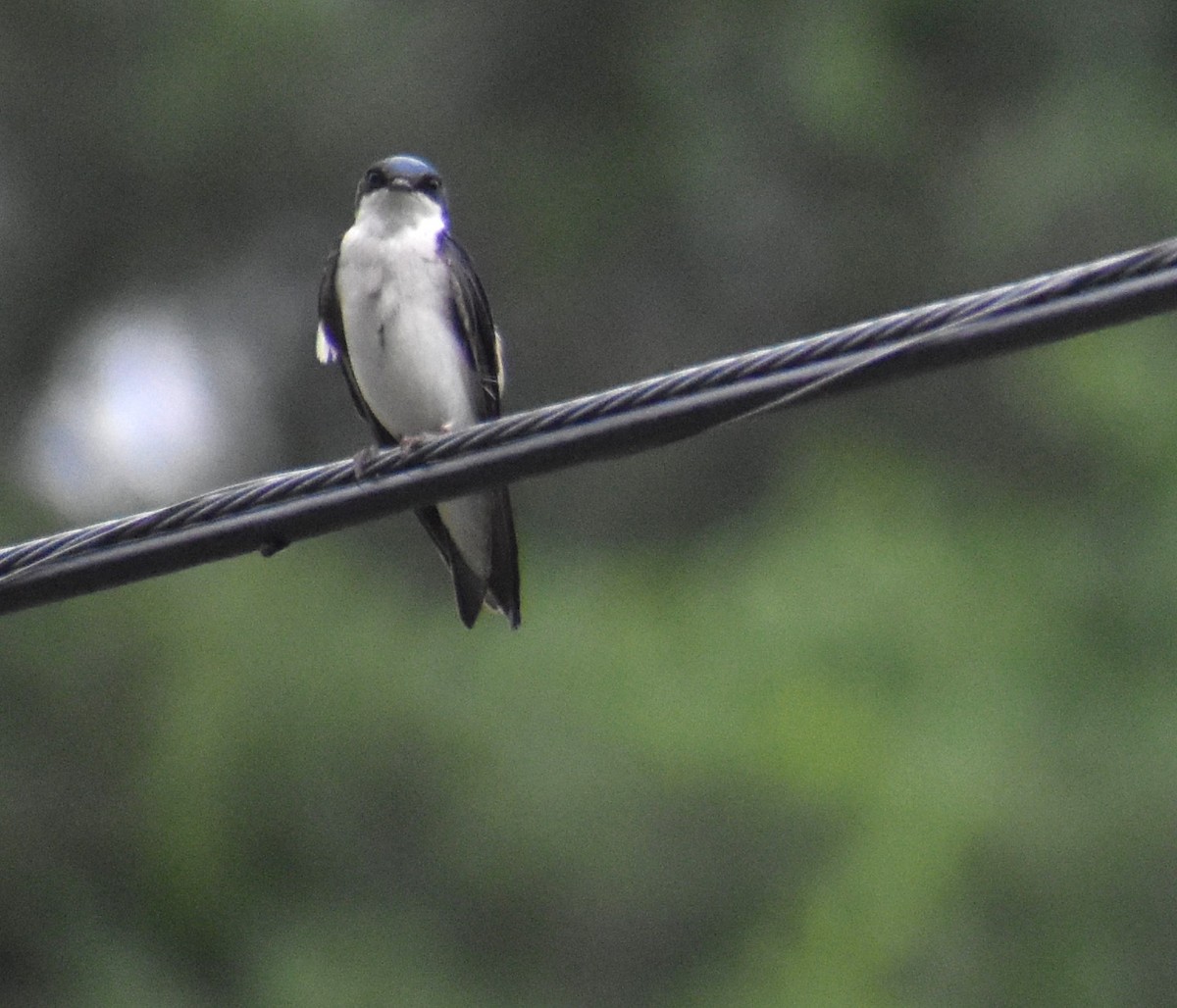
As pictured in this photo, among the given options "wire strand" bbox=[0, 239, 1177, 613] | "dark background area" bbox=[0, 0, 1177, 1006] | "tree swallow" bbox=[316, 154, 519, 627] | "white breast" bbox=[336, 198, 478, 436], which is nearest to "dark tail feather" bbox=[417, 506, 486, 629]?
"tree swallow" bbox=[316, 154, 519, 627]

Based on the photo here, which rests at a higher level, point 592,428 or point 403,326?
point 403,326

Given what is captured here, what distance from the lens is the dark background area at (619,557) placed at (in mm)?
11250

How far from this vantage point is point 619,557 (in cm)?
1578

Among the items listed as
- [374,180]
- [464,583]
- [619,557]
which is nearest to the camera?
[464,583]

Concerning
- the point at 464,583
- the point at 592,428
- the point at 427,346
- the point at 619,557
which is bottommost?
the point at 619,557

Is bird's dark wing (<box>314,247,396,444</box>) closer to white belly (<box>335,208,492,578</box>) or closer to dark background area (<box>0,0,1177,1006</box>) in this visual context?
white belly (<box>335,208,492,578</box>)

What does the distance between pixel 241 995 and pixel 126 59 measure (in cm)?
819

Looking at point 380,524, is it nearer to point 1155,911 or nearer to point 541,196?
point 541,196

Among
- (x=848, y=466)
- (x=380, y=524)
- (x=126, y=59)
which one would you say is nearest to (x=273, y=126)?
(x=126, y=59)

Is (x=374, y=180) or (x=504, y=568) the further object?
(x=374, y=180)

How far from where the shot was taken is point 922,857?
439 inches

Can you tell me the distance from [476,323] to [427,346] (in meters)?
0.20

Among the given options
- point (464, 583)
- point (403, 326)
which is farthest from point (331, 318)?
point (464, 583)

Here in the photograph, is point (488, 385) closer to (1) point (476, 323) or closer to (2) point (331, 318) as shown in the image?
(1) point (476, 323)
